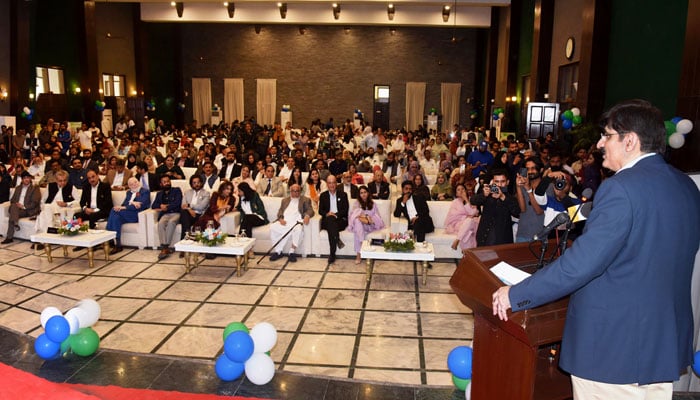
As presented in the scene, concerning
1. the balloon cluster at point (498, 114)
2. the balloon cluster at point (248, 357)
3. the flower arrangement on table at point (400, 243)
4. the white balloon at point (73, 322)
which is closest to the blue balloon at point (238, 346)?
the balloon cluster at point (248, 357)

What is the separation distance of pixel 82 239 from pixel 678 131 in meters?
7.35

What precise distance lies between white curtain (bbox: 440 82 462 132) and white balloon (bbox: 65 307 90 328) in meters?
20.8

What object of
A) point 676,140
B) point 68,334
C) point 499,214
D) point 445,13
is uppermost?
point 445,13

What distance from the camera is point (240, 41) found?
943 inches

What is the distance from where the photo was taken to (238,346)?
3.72 meters

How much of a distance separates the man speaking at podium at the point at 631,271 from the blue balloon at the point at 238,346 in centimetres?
228

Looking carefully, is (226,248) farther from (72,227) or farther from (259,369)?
(259,369)

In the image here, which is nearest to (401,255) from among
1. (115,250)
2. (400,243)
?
(400,243)

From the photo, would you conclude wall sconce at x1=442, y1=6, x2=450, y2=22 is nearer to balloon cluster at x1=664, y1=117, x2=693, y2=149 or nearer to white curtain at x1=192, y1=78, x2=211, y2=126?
white curtain at x1=192, y1=78, x2=211, y2=126

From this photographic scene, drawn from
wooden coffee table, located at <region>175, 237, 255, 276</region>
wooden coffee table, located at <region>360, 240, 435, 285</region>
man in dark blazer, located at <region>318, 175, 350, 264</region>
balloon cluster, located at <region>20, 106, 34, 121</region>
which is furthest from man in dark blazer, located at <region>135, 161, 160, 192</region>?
balloon cluster, located at <region>20, 106, 34, 121</region>

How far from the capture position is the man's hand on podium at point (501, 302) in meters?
2.01

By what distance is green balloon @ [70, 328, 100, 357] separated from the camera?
13.7 feet

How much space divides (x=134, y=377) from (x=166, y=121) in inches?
842

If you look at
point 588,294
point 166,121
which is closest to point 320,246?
point 588,294
